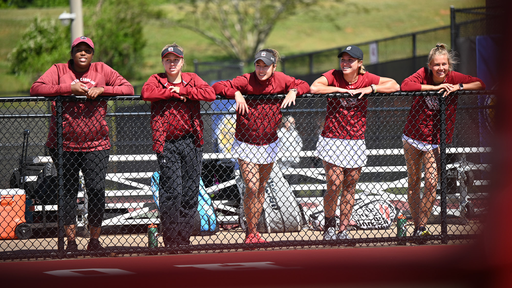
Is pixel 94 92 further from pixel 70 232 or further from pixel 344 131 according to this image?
pixel 344 131

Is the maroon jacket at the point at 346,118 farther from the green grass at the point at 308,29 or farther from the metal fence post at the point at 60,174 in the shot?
the green grass at the point at 308,29

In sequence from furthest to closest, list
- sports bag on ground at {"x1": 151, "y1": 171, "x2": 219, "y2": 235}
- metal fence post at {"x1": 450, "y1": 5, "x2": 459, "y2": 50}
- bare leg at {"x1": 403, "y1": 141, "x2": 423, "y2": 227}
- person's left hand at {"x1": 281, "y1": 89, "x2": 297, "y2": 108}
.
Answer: metal fence post at {"x1": 450, "y1": 5, "x2": 459, "y2": 50}
sports bag on ground at {"x1": 151, "y1": 171, "x2": 219, "y2": 235}
bare leg at {"x1": 403, "y1": 141, "x2": 423, "y2": 227}
person's left hand at {"x1": 281, "y1": 89, "x2": 297, "y2": 108}

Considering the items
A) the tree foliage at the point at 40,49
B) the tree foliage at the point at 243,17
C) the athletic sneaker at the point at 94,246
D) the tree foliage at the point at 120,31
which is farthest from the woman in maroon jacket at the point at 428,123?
the tree foliage at the point at 243,17

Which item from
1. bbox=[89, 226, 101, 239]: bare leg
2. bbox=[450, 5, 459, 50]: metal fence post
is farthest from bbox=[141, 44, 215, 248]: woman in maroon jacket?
bbox=[450, 5, 459, 50]: metal fence post

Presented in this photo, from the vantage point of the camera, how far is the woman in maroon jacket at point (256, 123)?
440 centimetres

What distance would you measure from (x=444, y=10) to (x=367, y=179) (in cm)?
4704

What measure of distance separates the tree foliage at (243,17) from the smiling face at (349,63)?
95.7ft

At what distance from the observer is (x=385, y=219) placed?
5.54 metres

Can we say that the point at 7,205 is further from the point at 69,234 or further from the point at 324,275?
the point at 324,275

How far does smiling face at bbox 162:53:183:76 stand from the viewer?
4.34 m

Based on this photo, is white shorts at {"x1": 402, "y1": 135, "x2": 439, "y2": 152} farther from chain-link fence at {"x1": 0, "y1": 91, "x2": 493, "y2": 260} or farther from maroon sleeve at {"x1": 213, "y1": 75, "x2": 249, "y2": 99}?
maroon sleeve at {"x1": 213, "y1": 75, "x2": 249, "y2": 99}

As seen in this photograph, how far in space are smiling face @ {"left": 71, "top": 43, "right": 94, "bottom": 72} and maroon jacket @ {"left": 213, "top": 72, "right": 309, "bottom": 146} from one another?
4.01 feet

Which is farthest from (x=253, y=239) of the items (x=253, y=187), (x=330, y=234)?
(x=330, y=234)

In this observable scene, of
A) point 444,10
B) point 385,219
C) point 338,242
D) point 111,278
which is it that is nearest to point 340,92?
point 338,242
